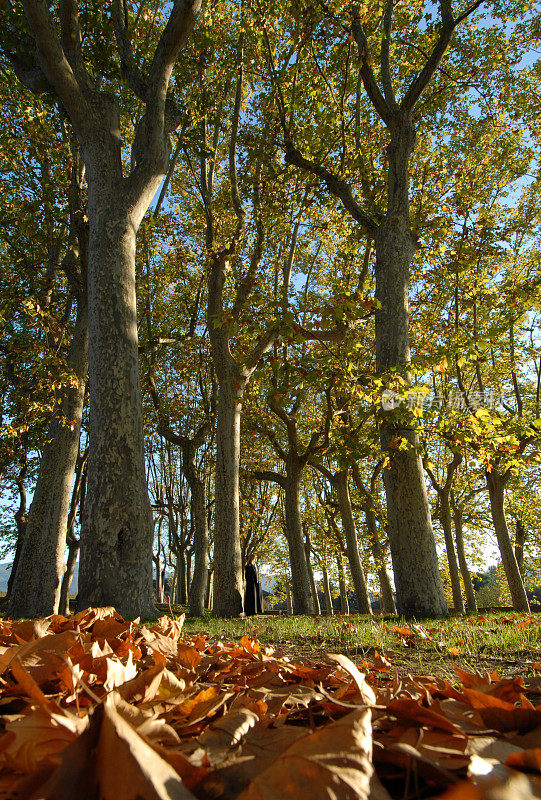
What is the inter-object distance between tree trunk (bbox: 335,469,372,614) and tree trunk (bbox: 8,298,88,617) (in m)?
8.13

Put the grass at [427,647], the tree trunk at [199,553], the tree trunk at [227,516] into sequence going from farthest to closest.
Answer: the tree trunk at [199,553], the tree trunk at [227,516], the grass at [427,647]

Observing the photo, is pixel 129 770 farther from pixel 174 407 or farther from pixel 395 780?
pixel 174 407

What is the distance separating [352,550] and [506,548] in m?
4.81

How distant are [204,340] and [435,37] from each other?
9886 millimetres

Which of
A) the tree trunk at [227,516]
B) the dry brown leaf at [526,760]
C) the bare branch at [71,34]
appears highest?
the bare branch at [71,34]

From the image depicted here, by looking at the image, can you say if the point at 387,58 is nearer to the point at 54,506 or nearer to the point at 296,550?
the point at 54,506

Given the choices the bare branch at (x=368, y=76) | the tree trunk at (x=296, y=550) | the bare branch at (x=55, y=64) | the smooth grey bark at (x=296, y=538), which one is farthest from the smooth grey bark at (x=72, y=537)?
the bare branch at (x=368, y=76)

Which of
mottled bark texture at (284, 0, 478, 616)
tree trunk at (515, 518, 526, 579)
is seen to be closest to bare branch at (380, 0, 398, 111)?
mottled bark texture at (284, 0, 478, 616)

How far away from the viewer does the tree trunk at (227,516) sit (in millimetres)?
9469

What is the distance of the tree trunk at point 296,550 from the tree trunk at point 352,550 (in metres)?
1.64

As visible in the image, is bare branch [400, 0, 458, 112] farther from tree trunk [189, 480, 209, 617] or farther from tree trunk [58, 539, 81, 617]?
tree trunk [58, 539, 81, 617]

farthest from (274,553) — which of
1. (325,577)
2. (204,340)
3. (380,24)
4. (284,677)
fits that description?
(284,677)

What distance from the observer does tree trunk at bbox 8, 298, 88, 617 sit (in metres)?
8.65

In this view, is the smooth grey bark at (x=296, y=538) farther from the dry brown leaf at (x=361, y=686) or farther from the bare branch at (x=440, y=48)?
the dry brown leaf at (x=361, y=686)
